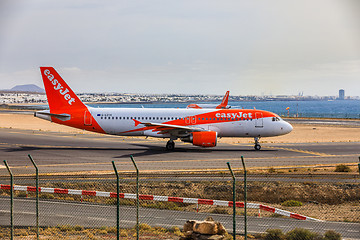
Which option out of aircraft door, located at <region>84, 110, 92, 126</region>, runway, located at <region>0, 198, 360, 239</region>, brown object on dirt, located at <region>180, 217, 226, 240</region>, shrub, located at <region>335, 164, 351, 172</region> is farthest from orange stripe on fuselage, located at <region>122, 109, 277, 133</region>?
brown object on dirt, located at <region>180, 217, 226, 240</region>

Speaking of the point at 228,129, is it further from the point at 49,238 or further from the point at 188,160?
the point at 49,238

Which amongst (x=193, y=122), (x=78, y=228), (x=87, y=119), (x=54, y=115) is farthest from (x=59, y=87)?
(x=78, y=228)

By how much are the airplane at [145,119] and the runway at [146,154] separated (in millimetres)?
2098

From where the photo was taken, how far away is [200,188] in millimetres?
27109

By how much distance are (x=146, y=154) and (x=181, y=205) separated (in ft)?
56.2

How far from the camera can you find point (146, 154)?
137 feet

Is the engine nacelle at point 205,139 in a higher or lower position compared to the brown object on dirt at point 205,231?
higher

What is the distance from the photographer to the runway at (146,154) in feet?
115

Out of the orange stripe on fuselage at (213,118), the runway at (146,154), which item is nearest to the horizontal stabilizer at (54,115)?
the runway at (146,154)

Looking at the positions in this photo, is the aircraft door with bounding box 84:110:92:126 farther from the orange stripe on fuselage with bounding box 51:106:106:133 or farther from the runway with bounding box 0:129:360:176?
the runway with bounding box 0:129:360:176

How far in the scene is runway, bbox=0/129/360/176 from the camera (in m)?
34.9

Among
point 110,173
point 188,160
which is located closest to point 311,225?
point 110,173

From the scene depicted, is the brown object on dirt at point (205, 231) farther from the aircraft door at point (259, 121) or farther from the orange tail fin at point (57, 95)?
the orange tail fin at point (57, 95)

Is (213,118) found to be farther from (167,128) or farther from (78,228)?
(78,228)
